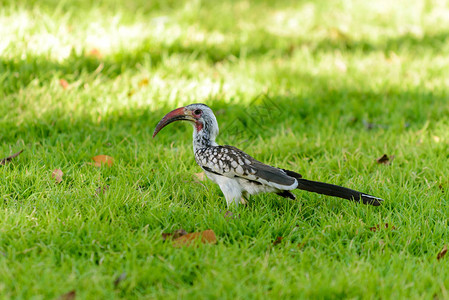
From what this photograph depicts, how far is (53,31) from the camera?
6.04 meters

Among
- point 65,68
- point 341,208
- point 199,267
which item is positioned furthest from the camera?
point 65,68

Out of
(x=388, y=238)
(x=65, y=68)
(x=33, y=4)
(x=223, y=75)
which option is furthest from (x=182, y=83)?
(x=388, y=238)

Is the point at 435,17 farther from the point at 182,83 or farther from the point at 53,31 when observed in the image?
the point at 53,31

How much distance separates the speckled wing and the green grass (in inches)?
9.3

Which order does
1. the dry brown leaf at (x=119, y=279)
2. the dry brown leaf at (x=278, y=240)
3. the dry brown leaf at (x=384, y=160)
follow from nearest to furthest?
1. the dry brown leaf at (x=119, y=279)
2. the dry brown leaf at (x=278, y=240)
3. the dry brown leaf at (x=384, y=160)

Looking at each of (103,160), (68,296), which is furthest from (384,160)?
(68,296)

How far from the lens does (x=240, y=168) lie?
11.2ft

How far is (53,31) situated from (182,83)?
1712 millimetres

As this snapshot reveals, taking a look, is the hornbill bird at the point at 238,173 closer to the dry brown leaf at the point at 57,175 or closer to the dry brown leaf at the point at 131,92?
the dry brown leaf at the point at 57,175

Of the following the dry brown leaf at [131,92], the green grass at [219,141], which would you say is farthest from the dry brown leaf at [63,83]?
the dry brown leaf at [131,92]

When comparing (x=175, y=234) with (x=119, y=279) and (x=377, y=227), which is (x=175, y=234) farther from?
(x=377, y=227)

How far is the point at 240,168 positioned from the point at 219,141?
4.81 feet

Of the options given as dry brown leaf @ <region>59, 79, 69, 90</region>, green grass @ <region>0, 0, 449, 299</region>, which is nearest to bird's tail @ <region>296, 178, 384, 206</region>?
green grass @ <region>0, 0, 449, 299</region>

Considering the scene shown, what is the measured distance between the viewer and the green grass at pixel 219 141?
2760 mm
